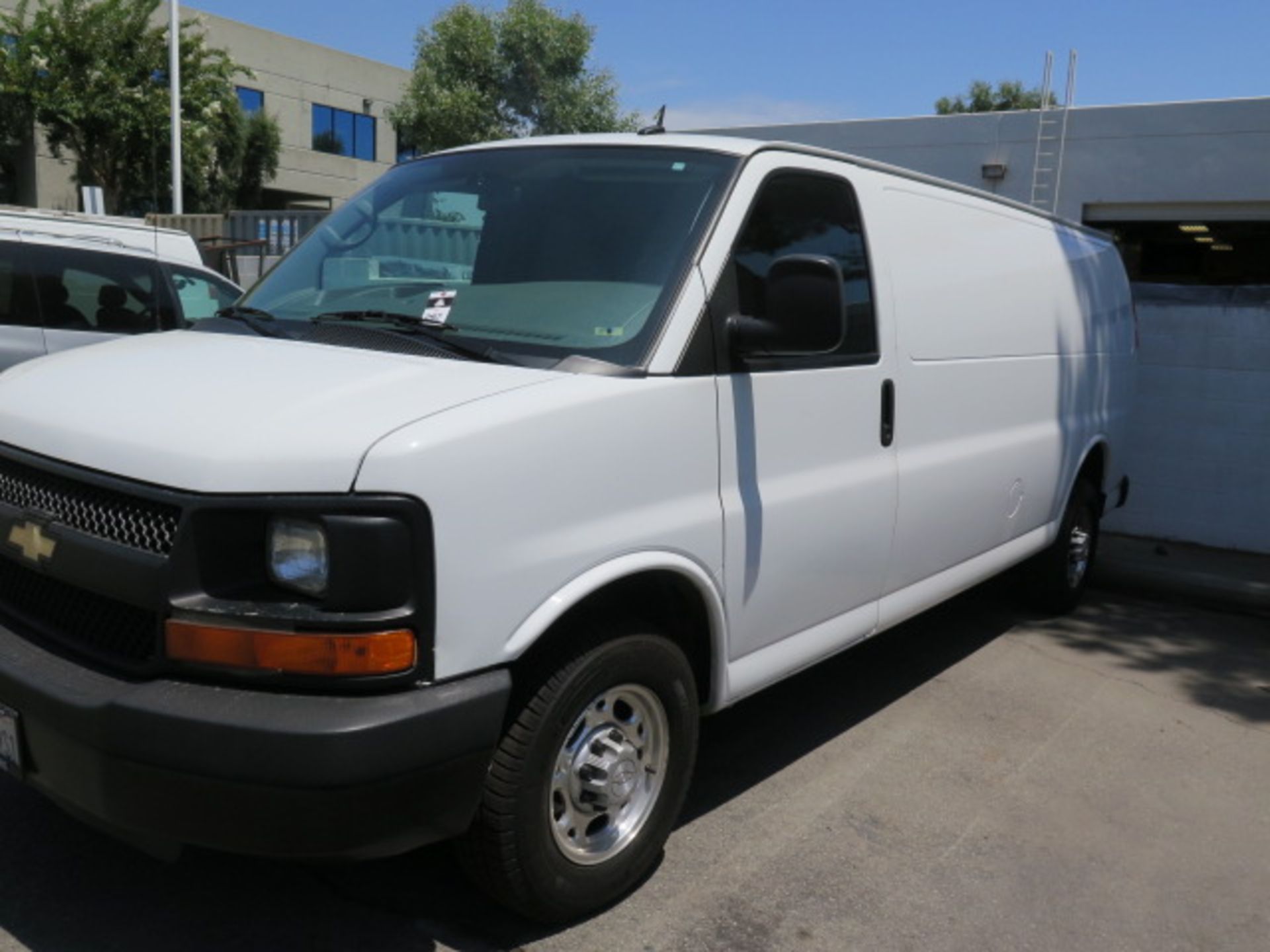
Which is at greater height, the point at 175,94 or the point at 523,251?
the point at 175,94

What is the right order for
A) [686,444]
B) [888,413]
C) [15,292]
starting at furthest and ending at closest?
[15,292], [888,413], [686,444]

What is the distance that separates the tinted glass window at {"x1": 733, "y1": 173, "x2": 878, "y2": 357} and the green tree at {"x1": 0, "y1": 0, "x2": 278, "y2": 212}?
2634 centimetres

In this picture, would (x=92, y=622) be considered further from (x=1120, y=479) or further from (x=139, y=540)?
(x=1120, y=479)

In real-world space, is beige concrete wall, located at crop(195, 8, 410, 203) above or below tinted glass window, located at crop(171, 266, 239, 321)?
above

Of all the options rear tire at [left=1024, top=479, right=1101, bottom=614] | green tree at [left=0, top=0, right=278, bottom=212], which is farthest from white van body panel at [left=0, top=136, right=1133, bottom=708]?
green tree at [left=0, top=0, right=278, bottom=212]

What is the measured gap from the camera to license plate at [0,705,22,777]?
9.46 feet

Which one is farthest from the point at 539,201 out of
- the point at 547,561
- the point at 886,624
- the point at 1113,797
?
the point at 1113,797

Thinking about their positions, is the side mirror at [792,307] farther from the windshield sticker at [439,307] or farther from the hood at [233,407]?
the windshield sticker at [439,307]

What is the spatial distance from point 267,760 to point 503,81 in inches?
1422

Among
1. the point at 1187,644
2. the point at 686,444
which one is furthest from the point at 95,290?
the point at 1187,644

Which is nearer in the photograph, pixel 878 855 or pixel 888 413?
pixel 878 855

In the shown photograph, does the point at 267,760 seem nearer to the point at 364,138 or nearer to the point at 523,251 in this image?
the point at 523,251

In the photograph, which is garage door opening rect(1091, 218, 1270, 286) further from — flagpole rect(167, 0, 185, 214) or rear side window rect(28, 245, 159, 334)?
flagpole rect(167, 0, 185, 214)

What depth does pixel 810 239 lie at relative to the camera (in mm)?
4023
